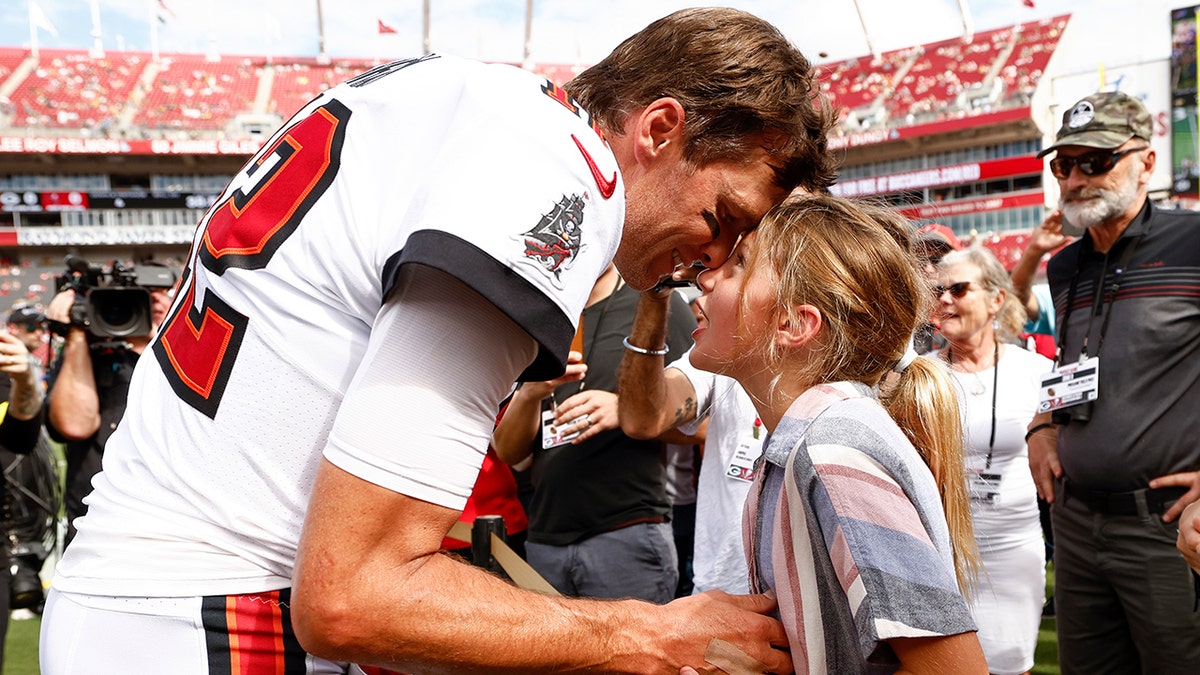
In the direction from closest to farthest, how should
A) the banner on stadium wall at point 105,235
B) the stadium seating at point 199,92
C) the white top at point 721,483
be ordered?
the white top at point 721,483 < the banner on stadium wall at point 105,235 < the stadium seating at point 199,92

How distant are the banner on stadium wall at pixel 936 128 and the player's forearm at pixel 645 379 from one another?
121 feet

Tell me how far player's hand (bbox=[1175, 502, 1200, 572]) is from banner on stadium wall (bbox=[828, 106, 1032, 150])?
124 ft

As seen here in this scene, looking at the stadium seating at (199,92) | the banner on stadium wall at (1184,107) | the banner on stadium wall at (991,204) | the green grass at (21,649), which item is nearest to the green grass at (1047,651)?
the green grass at (21,649)

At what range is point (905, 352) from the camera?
179 cm

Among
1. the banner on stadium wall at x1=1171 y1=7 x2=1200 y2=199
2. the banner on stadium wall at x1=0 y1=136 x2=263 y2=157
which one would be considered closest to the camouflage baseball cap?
the banner on stadium wall at x1=1171 y1=7 x2=1200 y2=199

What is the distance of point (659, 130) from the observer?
1544mm

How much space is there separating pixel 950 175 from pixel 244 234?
44.8 meters

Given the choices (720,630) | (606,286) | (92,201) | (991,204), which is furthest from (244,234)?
(92,201)

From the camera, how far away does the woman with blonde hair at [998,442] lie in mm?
3627

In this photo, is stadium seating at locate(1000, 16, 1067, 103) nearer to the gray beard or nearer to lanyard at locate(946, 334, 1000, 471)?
lanyard at locate(946, 334, 1000, 471)

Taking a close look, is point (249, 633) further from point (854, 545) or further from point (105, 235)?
A: point (105, 235)

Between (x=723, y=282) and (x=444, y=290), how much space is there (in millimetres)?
968

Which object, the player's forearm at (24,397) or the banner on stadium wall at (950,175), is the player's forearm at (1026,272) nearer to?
the player's forearm at (24,397)

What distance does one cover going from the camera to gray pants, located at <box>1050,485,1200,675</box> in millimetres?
3299
